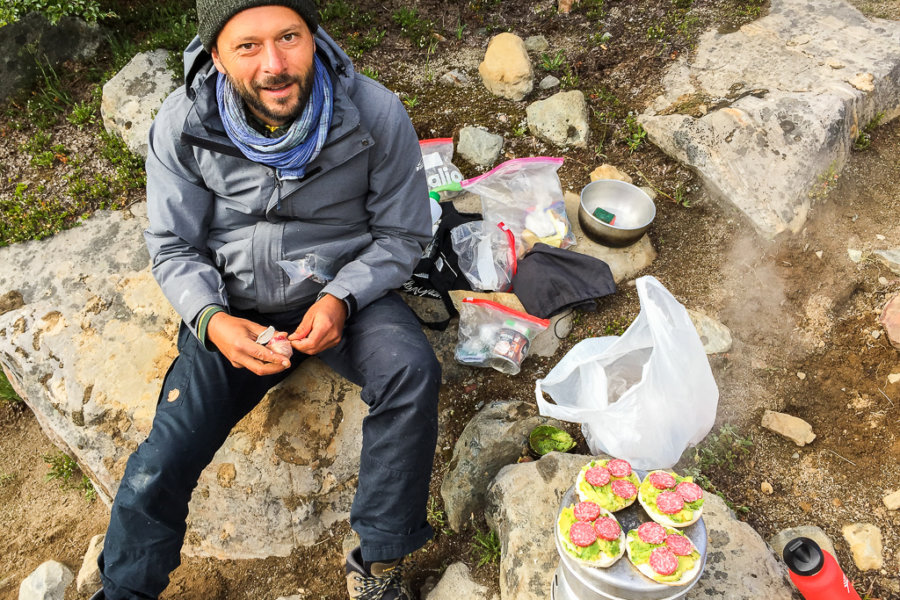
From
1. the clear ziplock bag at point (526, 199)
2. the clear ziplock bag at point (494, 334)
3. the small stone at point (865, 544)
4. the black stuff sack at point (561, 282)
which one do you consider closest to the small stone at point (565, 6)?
the clear ziplock bag at point (526, 199)

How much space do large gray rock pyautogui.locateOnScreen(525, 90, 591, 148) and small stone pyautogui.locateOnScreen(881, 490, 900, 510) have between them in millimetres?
3067

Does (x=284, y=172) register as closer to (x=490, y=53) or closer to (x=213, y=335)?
(x=213, y=335)

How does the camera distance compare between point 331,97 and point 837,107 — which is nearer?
point 331,97

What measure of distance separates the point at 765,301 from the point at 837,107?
5.30 ft

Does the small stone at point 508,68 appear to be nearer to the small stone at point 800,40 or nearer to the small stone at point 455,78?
the small stone at point 455,78

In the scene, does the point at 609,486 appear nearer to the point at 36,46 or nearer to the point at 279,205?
the point at 279,205

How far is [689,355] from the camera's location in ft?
10.0

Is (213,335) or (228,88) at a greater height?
(228,88)

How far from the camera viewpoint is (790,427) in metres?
3.30

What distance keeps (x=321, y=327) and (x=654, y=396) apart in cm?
168

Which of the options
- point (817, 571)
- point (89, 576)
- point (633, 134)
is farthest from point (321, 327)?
point (633, 134)

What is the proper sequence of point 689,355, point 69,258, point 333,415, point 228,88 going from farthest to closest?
point 69,258 → point 333,415 → point 689,355 → point 228,88

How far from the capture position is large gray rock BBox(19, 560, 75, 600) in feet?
11.6

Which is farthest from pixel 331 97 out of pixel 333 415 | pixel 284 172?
pixel 333 415
